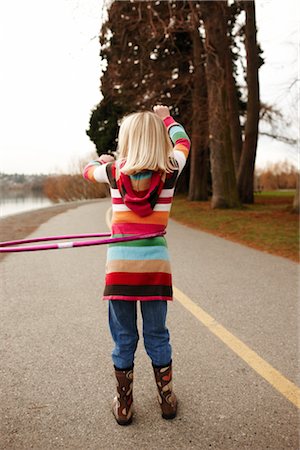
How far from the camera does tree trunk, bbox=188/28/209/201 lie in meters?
20.7

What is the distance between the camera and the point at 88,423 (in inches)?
104

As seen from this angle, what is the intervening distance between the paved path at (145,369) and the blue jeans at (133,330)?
1.11 ft

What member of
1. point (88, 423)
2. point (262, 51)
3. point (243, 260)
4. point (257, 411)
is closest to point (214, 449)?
point (257, 411)

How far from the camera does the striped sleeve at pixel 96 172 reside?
2818 millimetres

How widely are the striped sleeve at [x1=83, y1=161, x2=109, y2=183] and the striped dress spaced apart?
0.03 metres

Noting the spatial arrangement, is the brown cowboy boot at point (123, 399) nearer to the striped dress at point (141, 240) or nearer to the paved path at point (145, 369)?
the paved path at point (145, 369)

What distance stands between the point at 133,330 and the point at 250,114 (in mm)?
20997

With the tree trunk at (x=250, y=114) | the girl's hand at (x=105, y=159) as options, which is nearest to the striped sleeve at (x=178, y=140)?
the girl's hand at (x=105, y=159)

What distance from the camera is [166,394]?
8.96 feet

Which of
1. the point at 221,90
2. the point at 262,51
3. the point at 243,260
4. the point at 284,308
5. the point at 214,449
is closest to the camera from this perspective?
the point at 214,449

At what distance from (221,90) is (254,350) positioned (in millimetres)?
15346

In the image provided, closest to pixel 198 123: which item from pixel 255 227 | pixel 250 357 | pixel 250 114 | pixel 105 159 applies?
pixel 250 114

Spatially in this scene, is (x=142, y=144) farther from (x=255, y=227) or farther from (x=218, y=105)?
(x=218, y=105)

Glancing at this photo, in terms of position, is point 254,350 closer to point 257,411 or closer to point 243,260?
point 257,411
